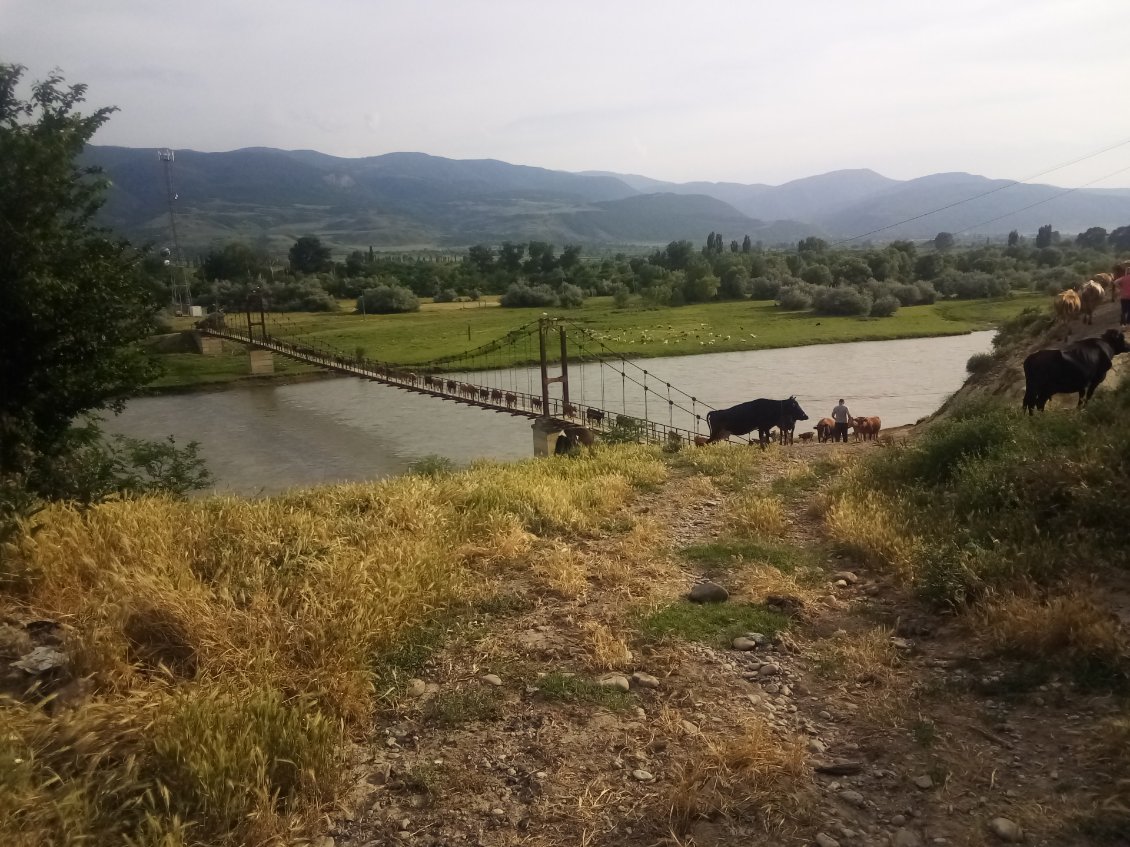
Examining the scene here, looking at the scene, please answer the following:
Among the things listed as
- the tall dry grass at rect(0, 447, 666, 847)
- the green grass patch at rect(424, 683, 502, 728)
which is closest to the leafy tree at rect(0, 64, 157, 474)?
the tall dry grass at rect(0, 447, 666, 847)

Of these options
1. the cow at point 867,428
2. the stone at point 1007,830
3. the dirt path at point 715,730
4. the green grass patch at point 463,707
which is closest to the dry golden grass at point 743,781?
the dirt path at point 715,730

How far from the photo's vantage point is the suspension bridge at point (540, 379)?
23141mm

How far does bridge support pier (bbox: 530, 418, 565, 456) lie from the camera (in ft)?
69.3

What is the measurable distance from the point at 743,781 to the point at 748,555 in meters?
2.82

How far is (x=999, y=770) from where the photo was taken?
2.75m

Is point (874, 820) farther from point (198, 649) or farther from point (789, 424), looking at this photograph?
point (789, 424)

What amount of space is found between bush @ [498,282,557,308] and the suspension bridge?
12.6 meters

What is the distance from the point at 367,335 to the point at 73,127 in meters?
41.8

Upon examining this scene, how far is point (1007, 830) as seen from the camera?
2.38 metres

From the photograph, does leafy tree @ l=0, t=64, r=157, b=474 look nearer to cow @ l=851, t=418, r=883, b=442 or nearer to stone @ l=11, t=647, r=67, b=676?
stone @ l=11, t=647, r=67, b=676

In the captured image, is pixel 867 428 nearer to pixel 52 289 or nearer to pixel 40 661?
pixel 52 289

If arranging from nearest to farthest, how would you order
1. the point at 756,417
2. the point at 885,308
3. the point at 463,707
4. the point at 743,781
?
the point at 743,781 < the point at 463,707 < the point at 756,417 < the point at 885,308

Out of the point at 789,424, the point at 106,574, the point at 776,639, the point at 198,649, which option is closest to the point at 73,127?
the point at 106,574

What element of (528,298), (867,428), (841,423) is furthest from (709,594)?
(528,298)
